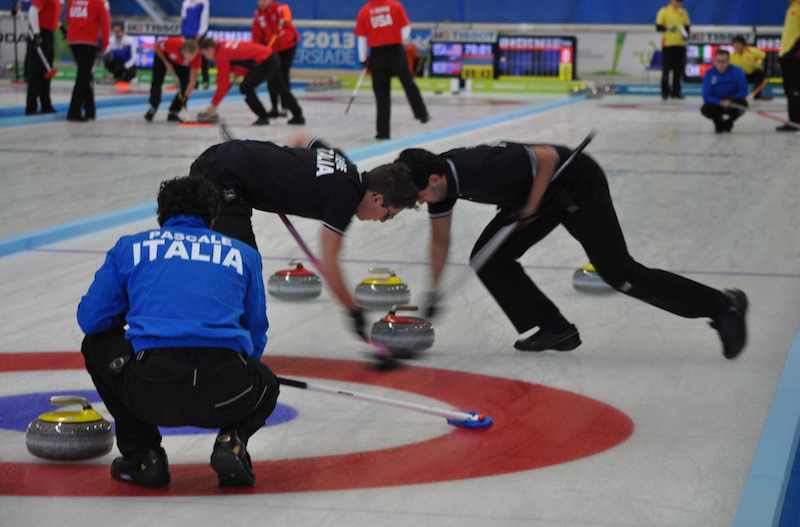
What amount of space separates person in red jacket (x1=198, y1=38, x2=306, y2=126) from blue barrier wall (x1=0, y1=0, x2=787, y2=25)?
1567 cm

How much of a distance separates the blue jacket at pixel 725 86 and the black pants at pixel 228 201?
12991mm

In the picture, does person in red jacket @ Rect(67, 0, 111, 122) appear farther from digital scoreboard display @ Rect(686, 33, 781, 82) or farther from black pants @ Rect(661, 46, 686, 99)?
digital scoreboard display @ Rect(686, 33, 781, 82)

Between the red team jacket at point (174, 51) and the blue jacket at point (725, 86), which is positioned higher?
the red team jacket at point (174, 51)

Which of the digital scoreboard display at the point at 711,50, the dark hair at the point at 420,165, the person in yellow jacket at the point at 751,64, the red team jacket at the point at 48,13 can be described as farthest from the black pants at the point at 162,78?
the digital scoreboard display at the point at 711,50

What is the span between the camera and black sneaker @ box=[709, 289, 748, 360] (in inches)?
227

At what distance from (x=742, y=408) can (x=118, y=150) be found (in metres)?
10.4

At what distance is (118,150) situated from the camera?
14484 millimetres

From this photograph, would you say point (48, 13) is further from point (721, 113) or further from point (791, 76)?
point (791, 76)

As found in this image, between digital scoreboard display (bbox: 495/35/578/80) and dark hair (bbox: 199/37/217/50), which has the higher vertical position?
dark hair (bbox: 199/37/217/50)

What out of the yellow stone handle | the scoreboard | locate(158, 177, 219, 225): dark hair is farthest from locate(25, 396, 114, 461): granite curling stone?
the scoreboard

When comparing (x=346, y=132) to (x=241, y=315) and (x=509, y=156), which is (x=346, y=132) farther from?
(x=241, y=315)

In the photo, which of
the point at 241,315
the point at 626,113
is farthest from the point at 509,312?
the point at 626,113

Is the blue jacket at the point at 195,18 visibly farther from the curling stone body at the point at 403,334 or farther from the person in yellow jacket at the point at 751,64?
the curling stone body at the point at 403,334

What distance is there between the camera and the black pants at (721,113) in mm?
17547
